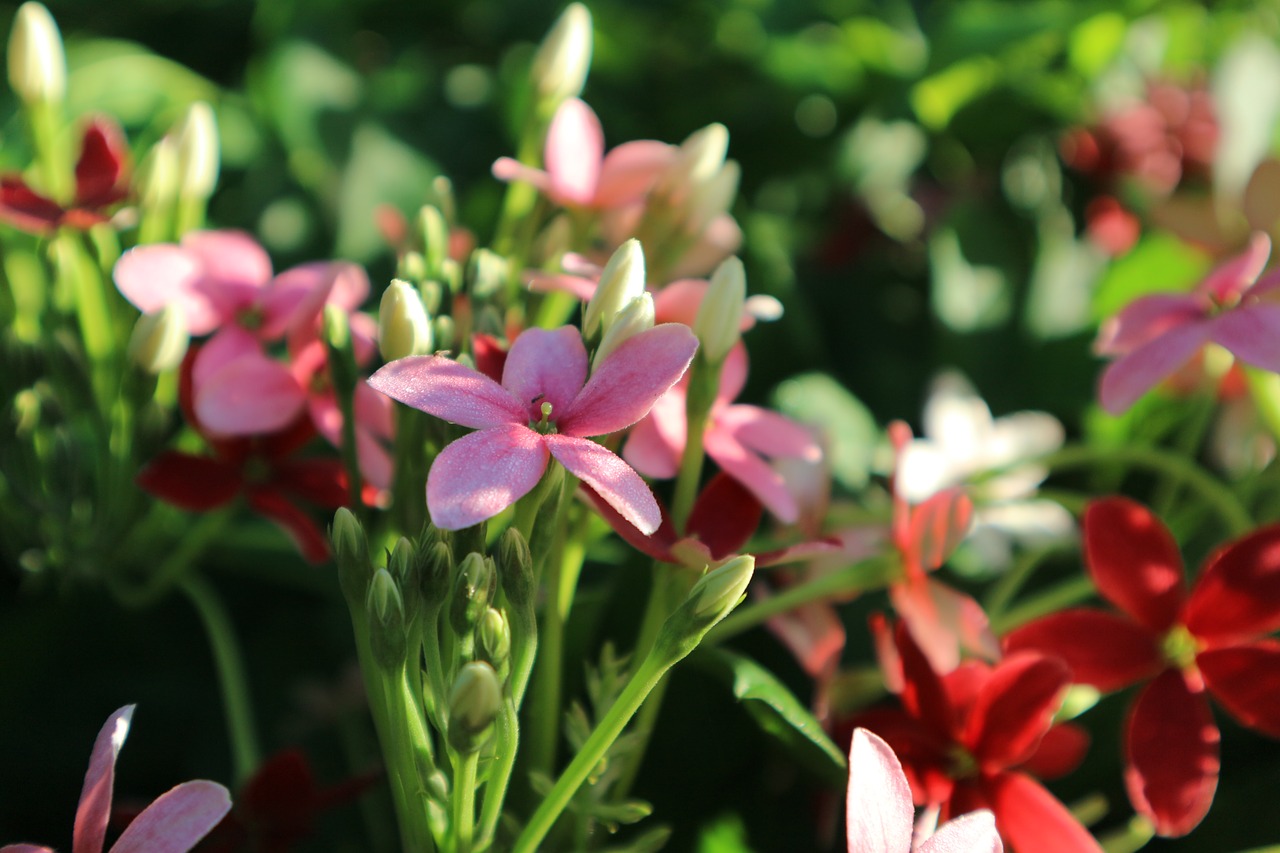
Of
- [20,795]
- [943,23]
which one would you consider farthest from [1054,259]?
[20,795]

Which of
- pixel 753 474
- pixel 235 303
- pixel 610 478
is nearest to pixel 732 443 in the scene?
pixel 753 474

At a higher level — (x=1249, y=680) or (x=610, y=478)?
(x=610, y=478)

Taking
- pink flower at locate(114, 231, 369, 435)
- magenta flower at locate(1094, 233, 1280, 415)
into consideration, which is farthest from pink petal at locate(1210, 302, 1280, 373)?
pink flower at locate(114, 231, 369, 435)

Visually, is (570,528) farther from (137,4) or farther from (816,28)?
(137,4)

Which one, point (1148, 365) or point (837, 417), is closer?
point (1148, 365)

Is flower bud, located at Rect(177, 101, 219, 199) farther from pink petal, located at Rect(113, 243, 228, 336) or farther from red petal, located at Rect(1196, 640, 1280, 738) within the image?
red petal, located at Rect(1196, 640, 1280, 738)

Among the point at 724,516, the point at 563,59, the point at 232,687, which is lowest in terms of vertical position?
the point at 232,687

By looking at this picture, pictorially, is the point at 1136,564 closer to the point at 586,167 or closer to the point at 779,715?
the point at 779,715
